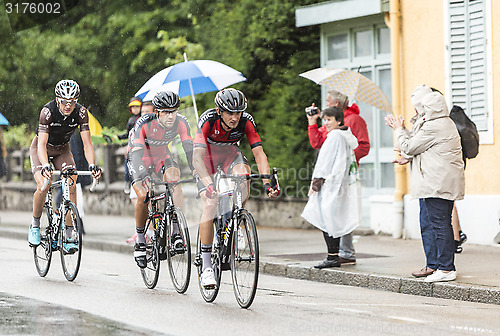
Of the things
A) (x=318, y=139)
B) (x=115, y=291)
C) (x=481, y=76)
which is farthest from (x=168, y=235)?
(x=481, y=76)

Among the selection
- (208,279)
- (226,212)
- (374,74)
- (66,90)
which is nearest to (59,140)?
(66,90)

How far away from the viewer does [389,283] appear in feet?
33.9

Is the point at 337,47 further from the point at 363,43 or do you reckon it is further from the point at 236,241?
the point at 236,241

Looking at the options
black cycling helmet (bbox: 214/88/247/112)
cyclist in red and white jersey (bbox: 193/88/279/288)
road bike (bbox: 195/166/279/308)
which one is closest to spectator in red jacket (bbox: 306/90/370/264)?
cyclist in red and white jersey (bbox: 193/88/279/288)

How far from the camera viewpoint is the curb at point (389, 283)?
950cm

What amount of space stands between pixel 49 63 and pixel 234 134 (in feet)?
67.4

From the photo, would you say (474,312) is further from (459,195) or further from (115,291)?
(115,291)

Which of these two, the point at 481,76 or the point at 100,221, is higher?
the point at 481,76

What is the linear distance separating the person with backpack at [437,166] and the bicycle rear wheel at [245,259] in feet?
7.17

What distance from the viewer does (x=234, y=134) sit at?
29.6ft

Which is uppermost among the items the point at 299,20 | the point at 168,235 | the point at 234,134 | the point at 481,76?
the point at 299,20

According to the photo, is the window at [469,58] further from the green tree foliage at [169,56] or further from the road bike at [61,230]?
the road bike at [61,230]

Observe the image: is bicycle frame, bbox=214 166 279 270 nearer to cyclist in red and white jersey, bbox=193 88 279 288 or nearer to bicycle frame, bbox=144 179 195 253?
cyclist in red and white jersey, bbox=193 88 279 288

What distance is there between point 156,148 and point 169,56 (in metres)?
14.3
